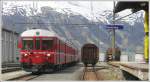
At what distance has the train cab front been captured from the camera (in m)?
25.6

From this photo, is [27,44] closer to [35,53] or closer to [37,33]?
[35,53]

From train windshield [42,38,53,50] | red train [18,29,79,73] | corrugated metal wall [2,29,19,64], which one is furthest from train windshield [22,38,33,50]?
corrugated metal wall [2,29,19,64]

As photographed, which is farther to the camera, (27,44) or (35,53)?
(27,44)

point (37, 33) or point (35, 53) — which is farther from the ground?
point (37, 33)

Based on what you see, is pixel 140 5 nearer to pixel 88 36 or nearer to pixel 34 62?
pixel 34 62

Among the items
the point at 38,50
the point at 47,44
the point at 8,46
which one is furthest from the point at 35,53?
the point at 8,46

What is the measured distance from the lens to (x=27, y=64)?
84.0ft

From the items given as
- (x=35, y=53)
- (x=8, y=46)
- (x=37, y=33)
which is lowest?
(x=35, y=53)

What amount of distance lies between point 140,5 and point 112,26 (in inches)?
1115

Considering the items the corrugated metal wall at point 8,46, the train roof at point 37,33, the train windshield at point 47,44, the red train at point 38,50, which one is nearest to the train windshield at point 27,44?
the red train at point 38,50

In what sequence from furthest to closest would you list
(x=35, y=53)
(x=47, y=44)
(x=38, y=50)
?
1. (x=47, y=44)
2. (x=38, y=50)
3. (x=35, y=53)

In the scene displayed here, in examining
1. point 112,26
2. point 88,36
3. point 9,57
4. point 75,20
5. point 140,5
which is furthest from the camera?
point 88,36

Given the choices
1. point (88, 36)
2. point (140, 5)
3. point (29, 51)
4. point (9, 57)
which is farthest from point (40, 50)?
point (88, 36)

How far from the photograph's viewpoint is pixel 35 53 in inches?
1015
